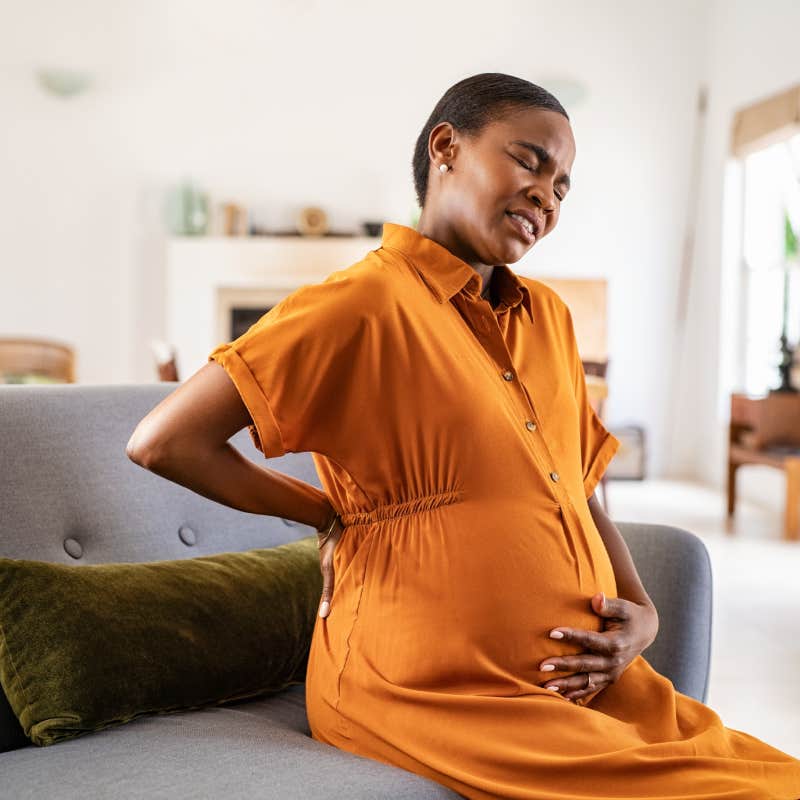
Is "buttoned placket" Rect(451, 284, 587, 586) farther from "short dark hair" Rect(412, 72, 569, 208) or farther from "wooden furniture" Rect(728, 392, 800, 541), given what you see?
"wooden furniture" Rect(728, 392, 800, 541)

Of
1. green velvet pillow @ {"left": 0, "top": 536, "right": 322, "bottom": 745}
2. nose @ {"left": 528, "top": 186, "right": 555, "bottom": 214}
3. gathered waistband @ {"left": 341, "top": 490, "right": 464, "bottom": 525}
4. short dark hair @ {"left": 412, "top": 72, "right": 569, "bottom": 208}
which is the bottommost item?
green velvet pillow @ {"left": 0, "top": 536, "right": 322, "bottom": 745}

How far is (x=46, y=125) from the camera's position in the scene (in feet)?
24.1

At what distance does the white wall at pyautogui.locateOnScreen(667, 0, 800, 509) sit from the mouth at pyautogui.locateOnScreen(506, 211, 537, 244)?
216 inches

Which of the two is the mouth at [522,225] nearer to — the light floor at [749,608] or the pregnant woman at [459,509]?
the pregnant woman at [459,509]

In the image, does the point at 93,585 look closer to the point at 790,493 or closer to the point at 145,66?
the point at 790,493

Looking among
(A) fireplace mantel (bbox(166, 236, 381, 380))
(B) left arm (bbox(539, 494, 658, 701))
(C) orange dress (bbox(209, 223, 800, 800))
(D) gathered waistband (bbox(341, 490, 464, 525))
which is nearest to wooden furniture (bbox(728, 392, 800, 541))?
(A) fireplace mantel (bbox(166, 236, 381, 380))

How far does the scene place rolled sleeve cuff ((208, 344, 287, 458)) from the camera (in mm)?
1140

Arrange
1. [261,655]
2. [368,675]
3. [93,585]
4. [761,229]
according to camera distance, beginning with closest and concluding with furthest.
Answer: [368,675]
[93,585]
[261,655]
[761,229]

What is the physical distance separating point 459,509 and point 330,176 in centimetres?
662

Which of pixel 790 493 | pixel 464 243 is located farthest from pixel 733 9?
pixel 464 243

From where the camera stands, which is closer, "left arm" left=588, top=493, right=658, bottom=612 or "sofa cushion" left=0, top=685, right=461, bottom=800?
"sofa cushion" left=0, top=685, right=461, bottom=800

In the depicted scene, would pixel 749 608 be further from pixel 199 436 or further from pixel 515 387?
pixel 199 436

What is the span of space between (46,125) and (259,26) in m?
1.59

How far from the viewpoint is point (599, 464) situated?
148 centimetres
